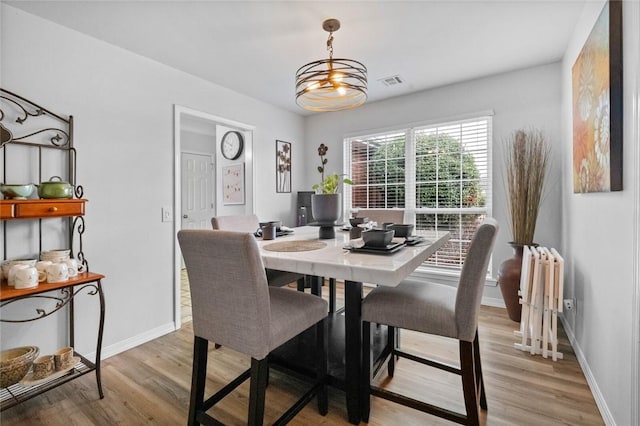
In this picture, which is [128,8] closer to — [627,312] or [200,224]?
[627,312]

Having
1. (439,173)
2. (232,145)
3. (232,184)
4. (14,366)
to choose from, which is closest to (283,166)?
(232,145)

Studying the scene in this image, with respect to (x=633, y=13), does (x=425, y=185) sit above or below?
below

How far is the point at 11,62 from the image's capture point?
6.34 feet

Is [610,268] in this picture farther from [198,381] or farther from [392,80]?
[392,80]

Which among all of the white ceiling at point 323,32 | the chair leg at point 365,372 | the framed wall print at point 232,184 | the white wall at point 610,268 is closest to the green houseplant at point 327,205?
the chair leg at point 365,372

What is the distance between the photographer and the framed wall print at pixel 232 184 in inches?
182

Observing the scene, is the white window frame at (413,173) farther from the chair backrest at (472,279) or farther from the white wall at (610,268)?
the chair backrest at (472,279)

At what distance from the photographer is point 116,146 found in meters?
2.45

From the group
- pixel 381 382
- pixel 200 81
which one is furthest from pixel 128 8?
pixel 381 382

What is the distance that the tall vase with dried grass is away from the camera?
8.88ft

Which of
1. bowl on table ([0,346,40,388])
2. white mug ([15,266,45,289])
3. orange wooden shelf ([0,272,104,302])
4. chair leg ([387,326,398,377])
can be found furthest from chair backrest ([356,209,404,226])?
bowl on table ([0,346,40,388])

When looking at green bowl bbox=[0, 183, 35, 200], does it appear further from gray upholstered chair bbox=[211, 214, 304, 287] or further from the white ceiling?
the white ceiling

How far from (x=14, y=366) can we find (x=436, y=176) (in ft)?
12.3

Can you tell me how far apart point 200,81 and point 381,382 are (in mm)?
3110
